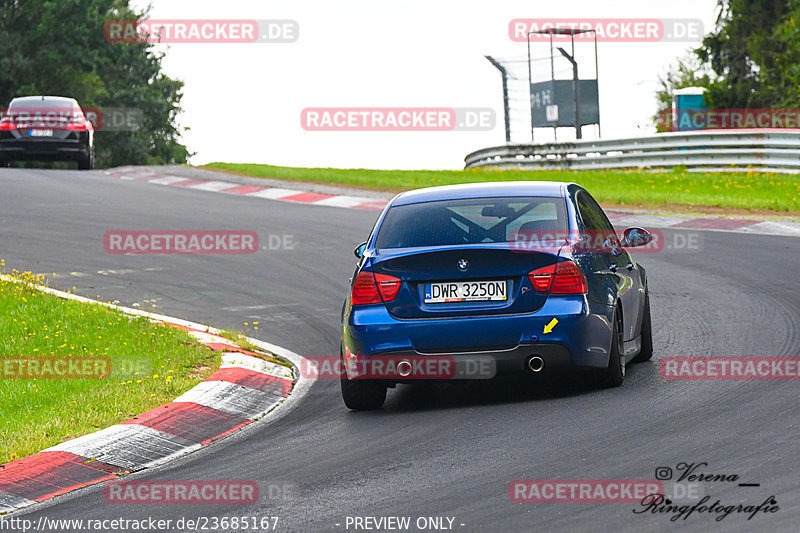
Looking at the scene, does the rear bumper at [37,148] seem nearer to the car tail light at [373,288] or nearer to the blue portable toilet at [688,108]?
the car tail light at [373,288]

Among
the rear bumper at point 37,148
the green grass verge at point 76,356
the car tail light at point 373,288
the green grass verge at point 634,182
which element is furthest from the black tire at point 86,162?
the car tail light at point 373,288

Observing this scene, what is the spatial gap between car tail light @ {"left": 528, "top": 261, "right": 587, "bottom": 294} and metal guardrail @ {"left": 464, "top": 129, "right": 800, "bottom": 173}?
21.3 m

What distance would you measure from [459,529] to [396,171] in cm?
2665

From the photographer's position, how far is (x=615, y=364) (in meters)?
7.88

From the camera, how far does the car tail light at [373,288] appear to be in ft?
24.9

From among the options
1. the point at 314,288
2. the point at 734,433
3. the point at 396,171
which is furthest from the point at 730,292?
the point at 396,171

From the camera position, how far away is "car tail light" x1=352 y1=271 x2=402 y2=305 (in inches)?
299

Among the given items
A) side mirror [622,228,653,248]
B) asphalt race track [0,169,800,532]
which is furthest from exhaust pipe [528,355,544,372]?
side mirror [622,228,653,248]

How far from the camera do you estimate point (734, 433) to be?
20.8 feet

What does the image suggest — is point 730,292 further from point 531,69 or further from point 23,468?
point 531,69

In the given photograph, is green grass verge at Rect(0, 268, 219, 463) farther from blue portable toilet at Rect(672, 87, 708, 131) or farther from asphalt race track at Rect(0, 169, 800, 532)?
blue portable toilet at Rect(672, 87, 708, 131)

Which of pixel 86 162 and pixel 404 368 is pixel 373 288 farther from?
pixel 86 162

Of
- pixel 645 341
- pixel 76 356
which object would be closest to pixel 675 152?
pixel 645 341

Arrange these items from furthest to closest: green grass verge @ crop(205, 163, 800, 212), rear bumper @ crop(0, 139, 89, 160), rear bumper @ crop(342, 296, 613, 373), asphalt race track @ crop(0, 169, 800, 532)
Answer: rear bumper @ crop(0, 139, 89, 160) → green grass verge @ crop(205, 163, 800, 212) → rear bumper @ crop(342, 296, 613, 373) → asphalt race track @ crop(0, 169, 800, 532)
